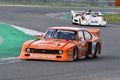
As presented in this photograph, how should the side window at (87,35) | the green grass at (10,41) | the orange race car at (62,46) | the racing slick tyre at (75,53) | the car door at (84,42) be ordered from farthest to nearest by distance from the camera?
the side window at (87,35) < the green grass at (10,41) < the car door at (84,42) < the racing slick tyre at (75,53) < the orange race car at (62,46)

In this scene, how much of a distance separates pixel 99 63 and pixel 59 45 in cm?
125

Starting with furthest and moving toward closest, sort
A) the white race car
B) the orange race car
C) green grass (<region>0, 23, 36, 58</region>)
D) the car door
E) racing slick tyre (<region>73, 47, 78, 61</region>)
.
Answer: the white race car < green grass (<region>0, 23, 36, 58</region>) < the car door < racing slick tyre (<region>73, 47, 78, 61</region>) < the orange race car

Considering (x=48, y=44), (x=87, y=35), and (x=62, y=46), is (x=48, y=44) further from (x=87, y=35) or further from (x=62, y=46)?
(x=87, y=35)

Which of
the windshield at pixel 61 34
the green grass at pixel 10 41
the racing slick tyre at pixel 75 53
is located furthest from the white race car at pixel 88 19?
the racing slick tyre at pixel 75 53

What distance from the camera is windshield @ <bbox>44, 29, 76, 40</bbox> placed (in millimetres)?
17531

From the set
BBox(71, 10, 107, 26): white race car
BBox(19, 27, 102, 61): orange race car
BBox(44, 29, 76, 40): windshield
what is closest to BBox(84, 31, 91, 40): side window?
BBox(19, 27, 102, 61): orange race car

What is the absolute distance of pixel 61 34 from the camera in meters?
17.6

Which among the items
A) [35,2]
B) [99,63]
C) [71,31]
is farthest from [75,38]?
[35,2]

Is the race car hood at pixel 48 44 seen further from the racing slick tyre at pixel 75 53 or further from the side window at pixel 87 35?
the side window at pixel 87 35

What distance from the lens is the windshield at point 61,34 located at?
1753cm

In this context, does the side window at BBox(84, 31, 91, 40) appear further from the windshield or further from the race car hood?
the race car hood

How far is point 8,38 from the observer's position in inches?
782

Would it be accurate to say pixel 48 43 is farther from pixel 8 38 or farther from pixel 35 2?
pixel 35 2

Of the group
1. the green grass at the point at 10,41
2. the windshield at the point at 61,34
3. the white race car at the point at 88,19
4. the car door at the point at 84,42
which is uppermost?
the windshield at the point at 61,34
